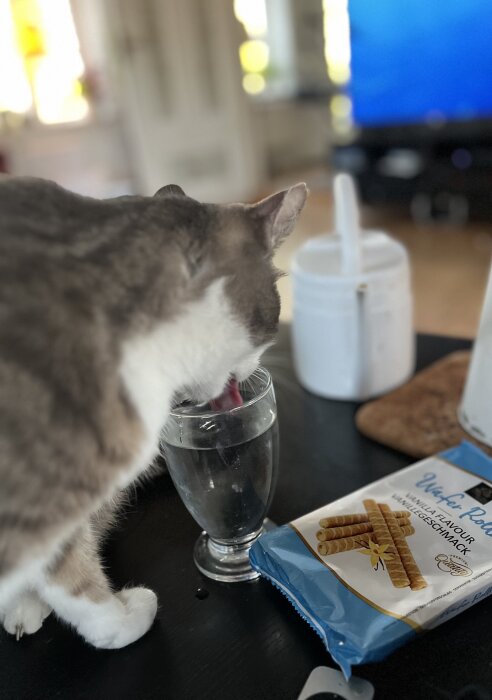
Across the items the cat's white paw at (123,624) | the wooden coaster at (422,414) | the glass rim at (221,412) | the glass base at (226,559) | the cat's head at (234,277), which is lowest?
the wooden coaster at (422,414)

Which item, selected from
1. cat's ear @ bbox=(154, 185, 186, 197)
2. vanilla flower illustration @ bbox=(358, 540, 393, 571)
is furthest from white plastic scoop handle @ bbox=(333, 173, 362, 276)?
vanilla flower illustration @ bbox=(358, 540, 393, 571)

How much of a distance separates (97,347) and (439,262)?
2.40 metres

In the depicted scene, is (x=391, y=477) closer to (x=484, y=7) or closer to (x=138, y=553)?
(x=138, y=553)

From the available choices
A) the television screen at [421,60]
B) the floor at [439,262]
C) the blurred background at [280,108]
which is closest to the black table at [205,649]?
the floor at [439,262]

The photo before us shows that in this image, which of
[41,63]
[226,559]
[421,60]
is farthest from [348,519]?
[41,63]

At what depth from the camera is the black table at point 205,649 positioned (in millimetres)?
454

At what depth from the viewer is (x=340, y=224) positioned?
0.82 metres

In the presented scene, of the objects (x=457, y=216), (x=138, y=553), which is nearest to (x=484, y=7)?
(x=457, y=216)

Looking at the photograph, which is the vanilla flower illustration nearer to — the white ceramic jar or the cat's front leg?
the cat's front leg

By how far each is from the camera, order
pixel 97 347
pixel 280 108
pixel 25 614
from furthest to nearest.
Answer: pixel 280 108 < pixel 25 614 < pixel 97 347

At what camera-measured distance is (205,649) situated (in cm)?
50

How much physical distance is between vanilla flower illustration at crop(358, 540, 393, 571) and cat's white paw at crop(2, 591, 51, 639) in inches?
12.0

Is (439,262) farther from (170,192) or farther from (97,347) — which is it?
(97,347)

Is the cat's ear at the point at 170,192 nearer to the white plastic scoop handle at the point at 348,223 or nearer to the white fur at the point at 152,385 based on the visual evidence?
the white fur at the point at 152,385
